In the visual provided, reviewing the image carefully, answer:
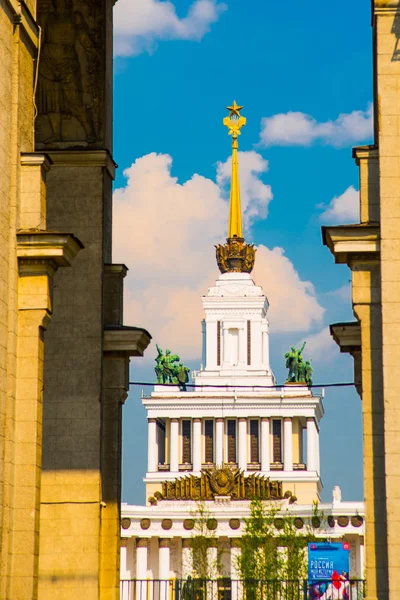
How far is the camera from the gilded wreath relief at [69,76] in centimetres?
3438

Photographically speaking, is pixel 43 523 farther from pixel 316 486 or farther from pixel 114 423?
pixel 316 486

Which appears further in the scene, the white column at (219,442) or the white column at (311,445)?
the white column at (311,445)

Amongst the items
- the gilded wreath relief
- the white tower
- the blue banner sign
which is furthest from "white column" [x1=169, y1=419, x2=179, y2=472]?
the gilded wreath relief

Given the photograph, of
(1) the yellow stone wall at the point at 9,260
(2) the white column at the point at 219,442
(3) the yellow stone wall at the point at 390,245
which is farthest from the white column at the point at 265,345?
(1) the yellow stone wall at the point at 9,260

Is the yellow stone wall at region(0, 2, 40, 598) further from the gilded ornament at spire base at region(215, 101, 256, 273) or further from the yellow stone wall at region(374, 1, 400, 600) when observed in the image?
the gilded ornament at spire base at region(215, 101, 256, 273)

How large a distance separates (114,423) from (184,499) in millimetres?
137132

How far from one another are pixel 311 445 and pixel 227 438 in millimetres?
11111

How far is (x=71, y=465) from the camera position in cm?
3253

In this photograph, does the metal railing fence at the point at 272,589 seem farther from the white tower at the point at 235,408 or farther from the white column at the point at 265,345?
the white column at the point at 265,345

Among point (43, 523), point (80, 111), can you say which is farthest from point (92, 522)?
point (80, 111)

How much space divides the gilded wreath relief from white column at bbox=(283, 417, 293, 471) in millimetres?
149169

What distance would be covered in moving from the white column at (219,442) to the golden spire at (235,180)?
2513cm

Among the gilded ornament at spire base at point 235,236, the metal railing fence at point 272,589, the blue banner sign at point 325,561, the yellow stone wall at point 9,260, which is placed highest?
the gilded ornament at spire base at point 235,236

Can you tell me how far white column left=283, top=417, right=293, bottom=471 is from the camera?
182m
